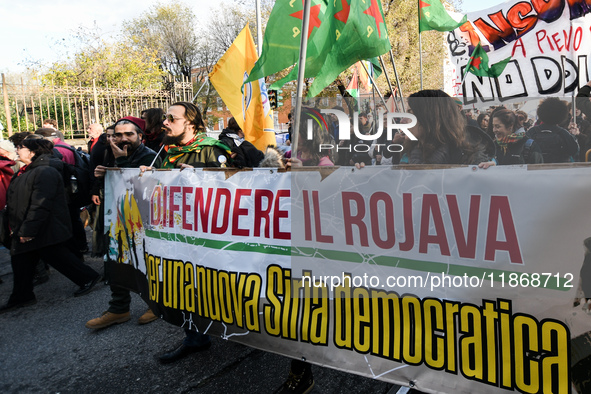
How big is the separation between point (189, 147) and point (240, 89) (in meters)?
1.83

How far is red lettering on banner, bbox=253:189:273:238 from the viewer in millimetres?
2469

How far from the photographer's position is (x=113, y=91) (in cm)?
1375

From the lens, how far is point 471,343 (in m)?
1.93

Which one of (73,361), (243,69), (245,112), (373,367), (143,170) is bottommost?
(73,361)

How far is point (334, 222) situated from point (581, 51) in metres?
4.36

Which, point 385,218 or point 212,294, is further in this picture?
point 212,294

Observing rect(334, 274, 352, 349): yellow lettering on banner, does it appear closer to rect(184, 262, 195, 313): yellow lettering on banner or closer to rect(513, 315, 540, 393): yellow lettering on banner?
rect(513, 315, 540, 393): yellow lettering on banner

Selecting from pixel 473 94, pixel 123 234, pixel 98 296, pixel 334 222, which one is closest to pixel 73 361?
pixel 123 234

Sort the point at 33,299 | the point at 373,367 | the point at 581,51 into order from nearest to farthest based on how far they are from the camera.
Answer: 1. the point at 373,367
2. the point at 33,299
3. the point at 581,51

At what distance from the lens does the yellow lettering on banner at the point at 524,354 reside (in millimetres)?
1803

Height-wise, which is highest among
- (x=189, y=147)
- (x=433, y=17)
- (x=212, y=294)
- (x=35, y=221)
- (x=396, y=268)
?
(x=433, y=17)

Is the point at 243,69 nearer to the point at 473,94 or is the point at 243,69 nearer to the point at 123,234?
the point at 123,234

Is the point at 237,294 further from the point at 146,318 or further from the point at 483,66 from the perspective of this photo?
the point at 483,66

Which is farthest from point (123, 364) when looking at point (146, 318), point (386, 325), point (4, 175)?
point (4, 175)
